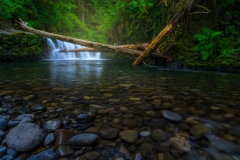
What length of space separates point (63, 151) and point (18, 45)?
885 centimetres

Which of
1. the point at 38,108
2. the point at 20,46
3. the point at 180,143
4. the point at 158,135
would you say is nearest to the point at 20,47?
the point at 20,46

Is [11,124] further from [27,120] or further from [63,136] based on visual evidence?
[63,136]

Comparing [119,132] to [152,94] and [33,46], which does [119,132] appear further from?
[33,46]

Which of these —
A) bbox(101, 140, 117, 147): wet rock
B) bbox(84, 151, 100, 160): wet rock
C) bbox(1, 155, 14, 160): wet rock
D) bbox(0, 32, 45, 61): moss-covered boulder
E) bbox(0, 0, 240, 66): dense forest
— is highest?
bbox(0, 0, 240, 66): dense forest

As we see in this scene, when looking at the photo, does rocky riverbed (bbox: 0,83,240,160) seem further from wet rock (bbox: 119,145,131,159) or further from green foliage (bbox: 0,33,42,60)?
green foliage (bbox: 0,33,42,60)

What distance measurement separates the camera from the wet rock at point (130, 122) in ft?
4.86

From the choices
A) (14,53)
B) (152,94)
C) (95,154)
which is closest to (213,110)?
(152,94)

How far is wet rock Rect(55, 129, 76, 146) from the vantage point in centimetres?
119

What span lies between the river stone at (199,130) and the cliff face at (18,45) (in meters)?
9.09

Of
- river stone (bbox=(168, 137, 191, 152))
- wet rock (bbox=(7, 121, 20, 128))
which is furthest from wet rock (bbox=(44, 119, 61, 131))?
river stone (bbox=(168, 137, 191, 152))

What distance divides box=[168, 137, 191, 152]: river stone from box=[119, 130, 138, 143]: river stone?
0.30 meters

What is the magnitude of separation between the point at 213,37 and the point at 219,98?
3.96m

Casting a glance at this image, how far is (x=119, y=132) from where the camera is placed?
1347 mm

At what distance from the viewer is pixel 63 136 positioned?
4.09ft
